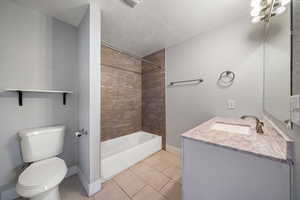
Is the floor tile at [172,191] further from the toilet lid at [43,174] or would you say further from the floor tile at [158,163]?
the toilet lid at [43,174]

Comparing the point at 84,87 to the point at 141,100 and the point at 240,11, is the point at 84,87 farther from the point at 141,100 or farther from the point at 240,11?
the point at 240,11

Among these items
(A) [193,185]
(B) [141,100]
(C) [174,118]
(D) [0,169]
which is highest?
(B) [141,100]

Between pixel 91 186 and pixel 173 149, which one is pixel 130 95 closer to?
pixel 173 149

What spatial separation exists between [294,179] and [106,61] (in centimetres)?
270

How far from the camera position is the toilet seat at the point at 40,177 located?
89 cm

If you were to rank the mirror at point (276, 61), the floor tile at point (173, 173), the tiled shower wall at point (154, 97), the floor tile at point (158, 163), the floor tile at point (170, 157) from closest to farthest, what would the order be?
the mirror at point (276, 61) → the floor tile at point (173, 173) → the floor tile at point (158, 163) → the floor tile at point (170, 157) → the tiled shower wall at point (154, 97)

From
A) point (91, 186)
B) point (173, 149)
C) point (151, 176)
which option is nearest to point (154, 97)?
point (173, 149)

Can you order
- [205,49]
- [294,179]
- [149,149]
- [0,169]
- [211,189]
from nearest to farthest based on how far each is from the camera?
[294,179], [211,189], [0,169], [205,49], [149,149]

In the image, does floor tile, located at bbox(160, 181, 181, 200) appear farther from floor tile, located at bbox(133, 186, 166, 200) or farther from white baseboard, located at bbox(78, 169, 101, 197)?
white baseboard, located at bbox(78, 169, 101, 197)

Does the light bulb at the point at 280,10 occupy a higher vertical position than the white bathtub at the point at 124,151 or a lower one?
higher

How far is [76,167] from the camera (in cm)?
162

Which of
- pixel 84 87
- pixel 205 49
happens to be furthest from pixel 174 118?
pixel 84 87

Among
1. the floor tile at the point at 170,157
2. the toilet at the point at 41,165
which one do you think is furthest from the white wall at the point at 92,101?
the floor tile at the point at 170,157

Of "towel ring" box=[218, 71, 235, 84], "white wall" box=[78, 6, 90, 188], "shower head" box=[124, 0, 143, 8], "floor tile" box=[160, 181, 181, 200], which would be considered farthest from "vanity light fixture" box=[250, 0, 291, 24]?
"floor tile" box=[160, 181, 181, 200]
